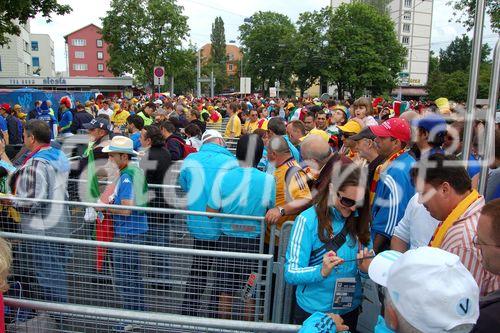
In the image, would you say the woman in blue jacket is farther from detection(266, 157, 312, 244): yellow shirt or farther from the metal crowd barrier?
detection(266, 157, 312, 244): yellow shirt

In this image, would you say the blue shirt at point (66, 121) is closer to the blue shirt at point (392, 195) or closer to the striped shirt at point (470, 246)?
the blue shirt at point (392, 195)

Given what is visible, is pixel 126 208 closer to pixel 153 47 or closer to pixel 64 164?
pixel 64 164

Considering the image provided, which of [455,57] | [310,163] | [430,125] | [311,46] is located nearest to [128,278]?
[310,163]

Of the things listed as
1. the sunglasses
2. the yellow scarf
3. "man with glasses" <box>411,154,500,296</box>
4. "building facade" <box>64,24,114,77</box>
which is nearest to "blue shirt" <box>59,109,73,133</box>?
the sunglasses

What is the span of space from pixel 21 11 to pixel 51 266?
22131 millimetres

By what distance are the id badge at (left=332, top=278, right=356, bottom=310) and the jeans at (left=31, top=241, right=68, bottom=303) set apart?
225 centimetres

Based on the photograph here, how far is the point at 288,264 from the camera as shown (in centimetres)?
266

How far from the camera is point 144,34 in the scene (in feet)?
152

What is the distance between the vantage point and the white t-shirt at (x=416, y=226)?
2.91 metres

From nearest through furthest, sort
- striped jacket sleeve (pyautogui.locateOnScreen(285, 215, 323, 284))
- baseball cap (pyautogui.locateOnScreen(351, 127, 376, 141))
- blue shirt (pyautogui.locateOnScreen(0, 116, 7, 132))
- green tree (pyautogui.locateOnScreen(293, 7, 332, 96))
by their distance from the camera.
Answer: striped jacket sleeve (pyautogui.locateOnScreen(285, 215, 323, 284)) < baseball cap (pyautogui.locateOnScreen(351, 127, 376, 141)) < blue shirt (pyautogui.locateOnScreen(0, 116, 7, 132)) < green tree (pyautogui.locateOnScreen(293, 7, 332, 96))

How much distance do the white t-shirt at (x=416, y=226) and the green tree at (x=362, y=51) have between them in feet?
185

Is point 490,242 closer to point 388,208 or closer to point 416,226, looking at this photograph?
point 416,226

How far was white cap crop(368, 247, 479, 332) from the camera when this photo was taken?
138 cm

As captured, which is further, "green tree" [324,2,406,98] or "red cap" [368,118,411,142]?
"green tree" [324,2,406,98]
